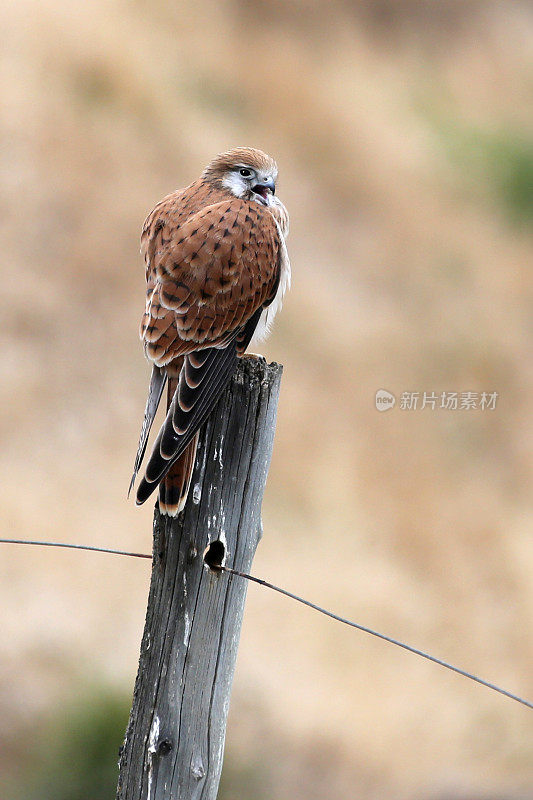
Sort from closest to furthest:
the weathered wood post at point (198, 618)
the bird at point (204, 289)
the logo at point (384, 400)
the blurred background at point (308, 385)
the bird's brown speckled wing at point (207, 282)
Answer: the weathered wood post at point (198, 618), the bird at point (204, 289), the bird's brown speckled wing at point (207, 282), the blurred background at point (308, 385), the logo at point (384, 400)

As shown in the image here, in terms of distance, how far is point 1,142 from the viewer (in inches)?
404

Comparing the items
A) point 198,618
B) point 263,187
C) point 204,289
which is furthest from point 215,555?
point 263,187

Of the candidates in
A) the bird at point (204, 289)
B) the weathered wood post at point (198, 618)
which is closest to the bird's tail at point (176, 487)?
the weathered wood post at point (198, 618)

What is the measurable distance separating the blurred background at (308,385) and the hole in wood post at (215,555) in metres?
3.78

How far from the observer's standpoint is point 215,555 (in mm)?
2197

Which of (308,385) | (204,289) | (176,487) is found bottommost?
(176,487)

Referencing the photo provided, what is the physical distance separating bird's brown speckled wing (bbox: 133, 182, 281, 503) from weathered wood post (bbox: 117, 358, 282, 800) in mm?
334

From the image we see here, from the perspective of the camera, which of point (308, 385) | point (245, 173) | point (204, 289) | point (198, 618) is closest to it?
point (198, 618)

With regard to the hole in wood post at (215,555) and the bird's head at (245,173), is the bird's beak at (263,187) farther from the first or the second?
the hole in wood post at (215,555)

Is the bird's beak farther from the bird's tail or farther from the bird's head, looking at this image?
the bird's tail

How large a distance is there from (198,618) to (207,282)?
41.5 inches

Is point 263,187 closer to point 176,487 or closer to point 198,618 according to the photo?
point 176,487

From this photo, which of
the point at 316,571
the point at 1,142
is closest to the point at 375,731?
the point at 316,571

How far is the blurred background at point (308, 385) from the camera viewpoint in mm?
6711
